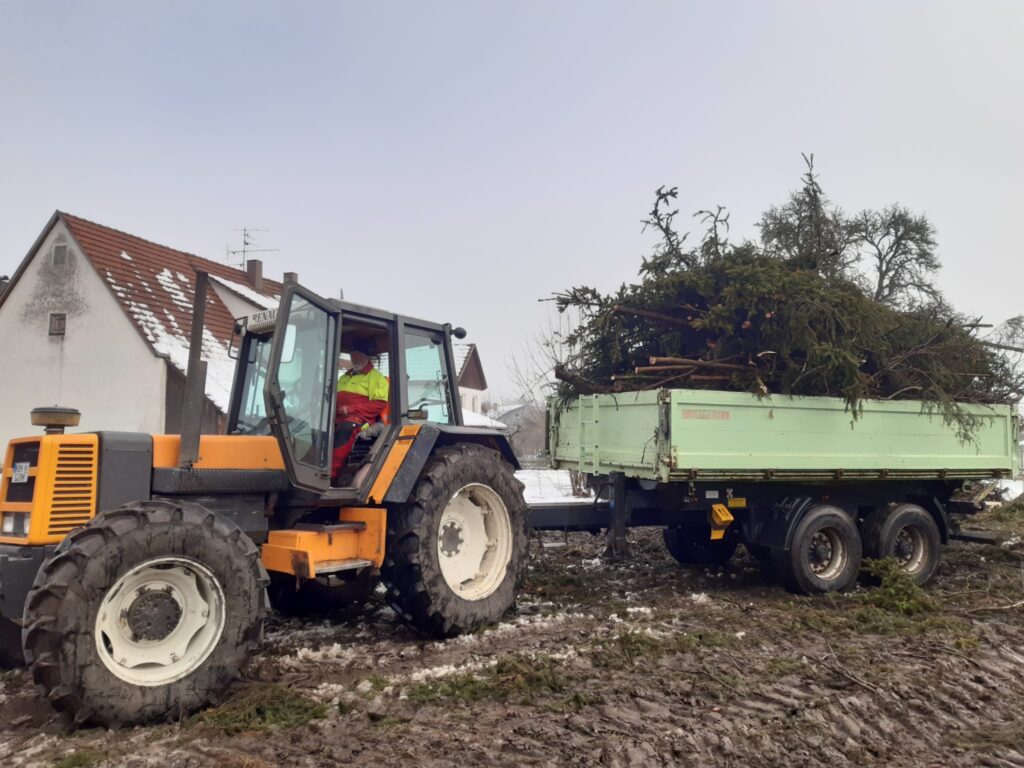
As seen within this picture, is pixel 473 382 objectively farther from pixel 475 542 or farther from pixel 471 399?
pixel 475 542

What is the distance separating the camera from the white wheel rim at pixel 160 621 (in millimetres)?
3658

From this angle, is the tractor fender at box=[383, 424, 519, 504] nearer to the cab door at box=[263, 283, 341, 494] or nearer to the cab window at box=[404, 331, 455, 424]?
the cab window at box=[404, 331, 455, 424]

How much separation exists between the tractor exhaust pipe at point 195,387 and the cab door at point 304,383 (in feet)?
1.51

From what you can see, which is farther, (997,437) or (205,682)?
(997,437)

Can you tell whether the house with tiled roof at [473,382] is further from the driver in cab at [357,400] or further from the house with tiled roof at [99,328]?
the driver in cab at [357,400]

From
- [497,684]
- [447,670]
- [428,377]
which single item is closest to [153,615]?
[447,670]

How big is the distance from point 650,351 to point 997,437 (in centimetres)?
361

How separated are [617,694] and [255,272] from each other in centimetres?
2243

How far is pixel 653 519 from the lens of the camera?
22.7 feet

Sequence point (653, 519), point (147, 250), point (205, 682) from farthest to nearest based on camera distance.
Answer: point (147, 250)
point (653, 519)
point (205, 682)

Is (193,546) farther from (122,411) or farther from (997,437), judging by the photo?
(122,411)

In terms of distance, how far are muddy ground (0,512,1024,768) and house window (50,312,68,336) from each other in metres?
16.4

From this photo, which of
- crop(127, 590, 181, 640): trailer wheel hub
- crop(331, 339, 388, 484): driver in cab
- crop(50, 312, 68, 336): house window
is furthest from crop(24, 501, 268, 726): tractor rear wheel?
crop(50, 312, 68, 336): house window

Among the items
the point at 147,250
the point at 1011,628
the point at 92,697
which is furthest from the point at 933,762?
the point at 147,250
